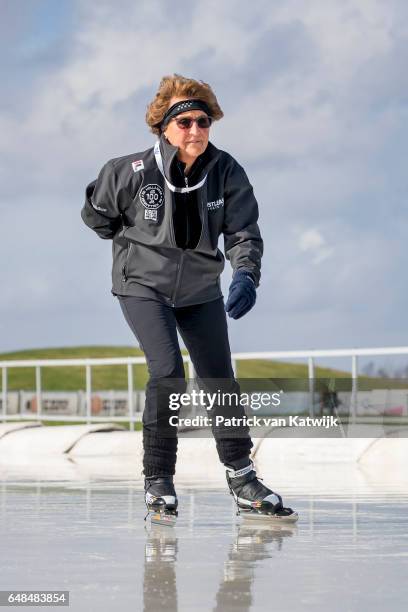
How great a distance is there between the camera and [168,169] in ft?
16.7

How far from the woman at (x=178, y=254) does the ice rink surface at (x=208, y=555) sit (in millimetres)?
337

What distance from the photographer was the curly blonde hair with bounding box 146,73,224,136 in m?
5.23

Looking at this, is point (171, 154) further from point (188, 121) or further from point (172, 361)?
point (172, 361)

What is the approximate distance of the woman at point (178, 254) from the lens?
5105 millimetres

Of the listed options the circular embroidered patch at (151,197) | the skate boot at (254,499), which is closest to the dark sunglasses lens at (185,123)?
the circular embroidered patch at (151,197)

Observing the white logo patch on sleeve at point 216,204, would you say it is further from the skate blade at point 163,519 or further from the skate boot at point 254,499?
the skate blade at point 163,519

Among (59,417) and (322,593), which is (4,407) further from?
(322,593)

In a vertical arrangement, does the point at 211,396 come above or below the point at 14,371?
below

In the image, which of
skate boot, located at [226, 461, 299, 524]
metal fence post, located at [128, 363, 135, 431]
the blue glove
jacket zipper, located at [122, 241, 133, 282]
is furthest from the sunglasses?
metal fence post, located at [128, 363, 135, 431]

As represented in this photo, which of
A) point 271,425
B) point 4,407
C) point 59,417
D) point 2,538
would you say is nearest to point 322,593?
point 2,538

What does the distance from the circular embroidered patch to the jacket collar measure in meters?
0.08

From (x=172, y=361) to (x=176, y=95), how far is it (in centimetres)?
118

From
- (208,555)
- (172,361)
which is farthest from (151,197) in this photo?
(208,555)

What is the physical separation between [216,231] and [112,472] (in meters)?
4.20
